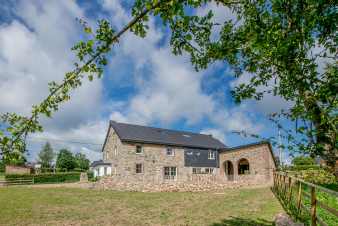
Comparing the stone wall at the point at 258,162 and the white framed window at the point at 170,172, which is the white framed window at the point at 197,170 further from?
the stone wall at the point at 258,162

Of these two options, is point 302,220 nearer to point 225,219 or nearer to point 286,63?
point 225,219

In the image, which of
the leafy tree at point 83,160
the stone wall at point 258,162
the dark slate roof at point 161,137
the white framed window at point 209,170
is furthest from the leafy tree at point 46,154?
the stone wall at point 258,162

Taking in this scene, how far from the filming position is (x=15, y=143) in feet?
3.90

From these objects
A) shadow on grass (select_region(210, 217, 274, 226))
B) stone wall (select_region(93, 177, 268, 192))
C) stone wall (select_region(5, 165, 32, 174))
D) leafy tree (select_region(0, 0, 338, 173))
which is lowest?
stone wall (select_region(5, 165, 32, 174))

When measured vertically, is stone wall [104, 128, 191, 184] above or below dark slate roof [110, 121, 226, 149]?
below

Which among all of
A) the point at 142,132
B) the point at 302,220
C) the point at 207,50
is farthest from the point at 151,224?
the point at 142,132

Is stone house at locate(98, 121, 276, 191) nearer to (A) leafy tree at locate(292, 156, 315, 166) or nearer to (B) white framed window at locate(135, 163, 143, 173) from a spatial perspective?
(B) white framed window at locate(135, 163, 143, 173)

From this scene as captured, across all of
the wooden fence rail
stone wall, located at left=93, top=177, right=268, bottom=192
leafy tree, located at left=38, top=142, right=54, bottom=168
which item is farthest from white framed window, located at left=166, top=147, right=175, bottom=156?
leafy tree, located at left=38, top=142, right=54, bottom=168

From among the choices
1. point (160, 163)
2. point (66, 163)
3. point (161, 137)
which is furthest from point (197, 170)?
point (66, 163)

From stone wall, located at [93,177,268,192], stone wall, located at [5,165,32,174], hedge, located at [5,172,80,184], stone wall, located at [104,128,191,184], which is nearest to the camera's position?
stone wall, located at [93,177,268,192]

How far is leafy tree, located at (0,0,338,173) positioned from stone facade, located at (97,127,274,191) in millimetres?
20467

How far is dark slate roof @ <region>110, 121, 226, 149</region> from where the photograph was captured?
28.6 meters

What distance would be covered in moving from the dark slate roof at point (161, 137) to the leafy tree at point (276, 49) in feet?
84.8

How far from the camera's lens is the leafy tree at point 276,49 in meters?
1.33
